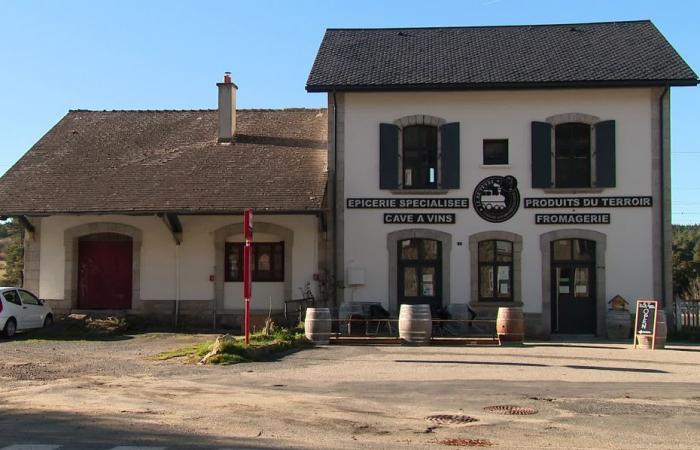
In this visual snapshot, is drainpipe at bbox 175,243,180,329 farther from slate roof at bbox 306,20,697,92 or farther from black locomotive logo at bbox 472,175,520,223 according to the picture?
black locomotive logo at bbox 472,175,520,223

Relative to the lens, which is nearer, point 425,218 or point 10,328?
point 10,328

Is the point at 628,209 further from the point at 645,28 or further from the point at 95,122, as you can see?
the point at 95,122

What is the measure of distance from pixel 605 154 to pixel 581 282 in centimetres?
354

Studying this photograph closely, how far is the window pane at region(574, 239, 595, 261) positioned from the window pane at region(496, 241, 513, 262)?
177cm

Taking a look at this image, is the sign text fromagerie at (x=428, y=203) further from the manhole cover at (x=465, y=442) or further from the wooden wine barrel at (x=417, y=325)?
the manhole cover at (x=465, y=442)

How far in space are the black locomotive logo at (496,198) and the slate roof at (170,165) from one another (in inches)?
170

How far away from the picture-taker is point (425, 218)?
21969mm

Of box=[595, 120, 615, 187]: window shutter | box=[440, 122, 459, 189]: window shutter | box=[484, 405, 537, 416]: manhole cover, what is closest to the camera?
box=[484, 405, 537, 416]: manhole cover

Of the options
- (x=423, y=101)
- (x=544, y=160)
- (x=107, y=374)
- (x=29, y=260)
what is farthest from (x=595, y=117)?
(x=29, y=260)

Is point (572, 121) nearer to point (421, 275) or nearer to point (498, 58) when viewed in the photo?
point (498, 58)

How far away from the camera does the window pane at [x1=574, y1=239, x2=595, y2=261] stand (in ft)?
71.8

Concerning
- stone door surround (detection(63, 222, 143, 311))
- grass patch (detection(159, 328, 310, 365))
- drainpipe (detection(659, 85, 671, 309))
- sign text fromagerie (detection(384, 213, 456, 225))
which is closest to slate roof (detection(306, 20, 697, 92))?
drainpipe (detection(659, 85, 671, 309))

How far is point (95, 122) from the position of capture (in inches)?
1064

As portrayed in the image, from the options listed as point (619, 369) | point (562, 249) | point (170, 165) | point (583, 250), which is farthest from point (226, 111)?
point (619, 369)
